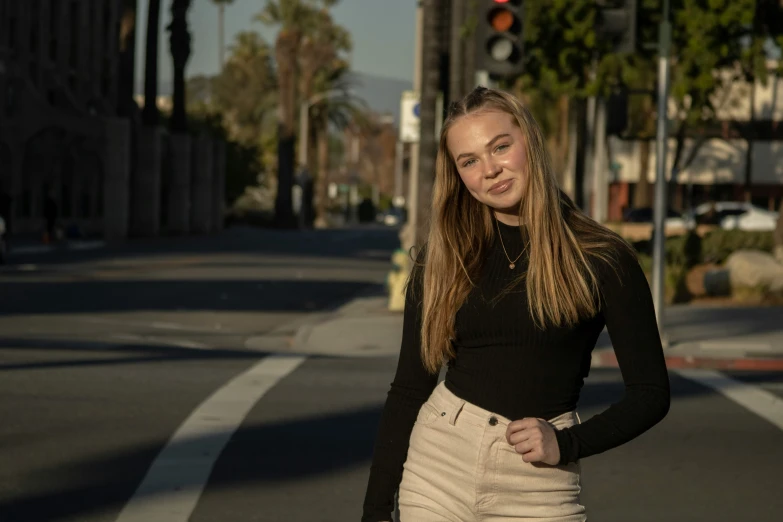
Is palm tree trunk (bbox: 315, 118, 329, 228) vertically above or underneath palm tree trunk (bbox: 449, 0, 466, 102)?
underneath

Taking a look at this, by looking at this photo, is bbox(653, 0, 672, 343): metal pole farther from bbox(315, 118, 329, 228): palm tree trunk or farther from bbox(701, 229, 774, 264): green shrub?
bbox(315, 118, 329, 228): palm tree trunk

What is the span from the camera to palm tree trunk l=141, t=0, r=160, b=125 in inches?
2383

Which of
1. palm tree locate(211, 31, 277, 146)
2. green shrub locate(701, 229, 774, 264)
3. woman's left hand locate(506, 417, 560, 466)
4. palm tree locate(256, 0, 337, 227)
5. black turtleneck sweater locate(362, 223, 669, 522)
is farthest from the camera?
palm tree locate(211, 31, 277, 146)

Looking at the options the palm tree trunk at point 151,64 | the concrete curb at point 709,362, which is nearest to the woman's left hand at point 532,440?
the concrete curb at point 709,362

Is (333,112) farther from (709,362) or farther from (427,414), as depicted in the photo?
(427,414)

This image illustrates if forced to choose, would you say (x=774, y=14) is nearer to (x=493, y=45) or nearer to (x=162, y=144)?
(x=493, y=45)

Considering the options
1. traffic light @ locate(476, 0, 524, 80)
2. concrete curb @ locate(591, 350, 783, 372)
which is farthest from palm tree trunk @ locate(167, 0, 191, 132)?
concrete curb @ locate(591, 350, 783, 372)

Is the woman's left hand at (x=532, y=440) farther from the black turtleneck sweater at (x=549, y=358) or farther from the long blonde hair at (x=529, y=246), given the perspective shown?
the long blonde hair at (x=529, y=246)

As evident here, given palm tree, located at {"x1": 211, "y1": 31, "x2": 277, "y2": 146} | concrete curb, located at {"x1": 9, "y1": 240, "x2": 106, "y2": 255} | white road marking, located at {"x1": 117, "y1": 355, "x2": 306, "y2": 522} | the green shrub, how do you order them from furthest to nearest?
palm tree, located at {"x1": 211, "y1": 31, "x2": 277, "y2": 146}, concrete curb, located at {"x1": 9, "y1": 240, "x2": 106, "y2": 255}, the green shrub, white road marking, located at {"x1": 117, "y1": 355, "x2": 306, "y2": 522}

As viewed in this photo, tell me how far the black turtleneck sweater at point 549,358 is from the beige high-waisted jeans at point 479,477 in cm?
6

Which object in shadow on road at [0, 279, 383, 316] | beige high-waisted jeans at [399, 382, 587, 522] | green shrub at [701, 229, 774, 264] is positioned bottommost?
shadow on road at [0, 279, 383, 316]

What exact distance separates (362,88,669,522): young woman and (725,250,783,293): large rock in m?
21.7

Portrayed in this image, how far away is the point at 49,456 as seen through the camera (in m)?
9.54

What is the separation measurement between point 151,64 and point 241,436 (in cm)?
5152
